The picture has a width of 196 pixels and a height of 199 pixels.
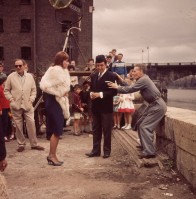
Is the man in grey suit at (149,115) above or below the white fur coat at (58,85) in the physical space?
A: below

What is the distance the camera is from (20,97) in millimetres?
7426

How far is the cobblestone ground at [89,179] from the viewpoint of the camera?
4.57 metres

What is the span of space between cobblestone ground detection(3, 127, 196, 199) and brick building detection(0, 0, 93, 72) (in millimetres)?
33107

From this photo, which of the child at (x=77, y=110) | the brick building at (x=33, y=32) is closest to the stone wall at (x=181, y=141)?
the child at (x=77, y=110)

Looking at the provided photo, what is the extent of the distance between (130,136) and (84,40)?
3137cm

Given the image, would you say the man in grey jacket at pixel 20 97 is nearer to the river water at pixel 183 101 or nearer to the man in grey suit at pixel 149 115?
the man in grey suit at pixel 149 115

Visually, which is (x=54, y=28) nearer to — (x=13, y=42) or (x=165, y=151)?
(x=13, y=42)

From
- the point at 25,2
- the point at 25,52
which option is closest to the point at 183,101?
the point at 25,52

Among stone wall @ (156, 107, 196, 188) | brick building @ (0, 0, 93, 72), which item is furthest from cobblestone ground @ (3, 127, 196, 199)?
brick building @ (0, 0, 93, 72)

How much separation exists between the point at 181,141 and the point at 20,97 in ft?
12.3

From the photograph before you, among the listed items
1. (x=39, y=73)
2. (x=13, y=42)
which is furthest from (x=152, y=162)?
(x=13, y=42)

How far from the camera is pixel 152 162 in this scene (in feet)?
19.0

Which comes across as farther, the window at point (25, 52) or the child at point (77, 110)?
the window at point (25, 52)

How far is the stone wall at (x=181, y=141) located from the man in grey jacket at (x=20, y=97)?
2.86 meters
